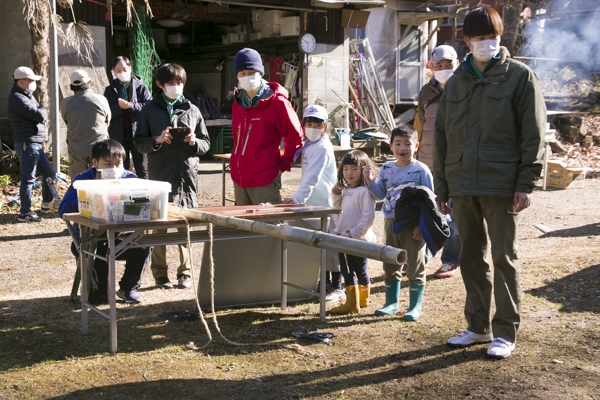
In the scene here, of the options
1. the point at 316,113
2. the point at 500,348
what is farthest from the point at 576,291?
the point at 316,113

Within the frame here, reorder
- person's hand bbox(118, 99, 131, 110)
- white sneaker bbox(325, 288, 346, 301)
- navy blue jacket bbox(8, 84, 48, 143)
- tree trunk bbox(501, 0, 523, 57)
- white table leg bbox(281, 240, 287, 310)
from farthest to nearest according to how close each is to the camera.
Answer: tree trunk bbox(501, 0, 523, 57)
navy blue jacket bbox(8, 84, 48, 143)
person's hand bbox(118, 99, 131, 110)
white sneaker bbox(325, 288, 346, 301)
white table leg bbox(281, 240, 287, 310)

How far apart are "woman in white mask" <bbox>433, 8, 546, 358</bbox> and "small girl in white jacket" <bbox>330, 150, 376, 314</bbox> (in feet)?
3.63

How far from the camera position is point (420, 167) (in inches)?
228

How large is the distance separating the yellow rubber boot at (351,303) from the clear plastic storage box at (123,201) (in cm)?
170

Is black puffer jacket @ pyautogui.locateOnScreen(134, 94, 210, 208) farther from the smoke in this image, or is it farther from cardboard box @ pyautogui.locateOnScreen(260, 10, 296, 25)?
the smoke

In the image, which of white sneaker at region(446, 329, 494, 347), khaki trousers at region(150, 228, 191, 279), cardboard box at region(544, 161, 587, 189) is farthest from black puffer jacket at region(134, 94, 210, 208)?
cardboard box at region(544, 161, 587, 189)

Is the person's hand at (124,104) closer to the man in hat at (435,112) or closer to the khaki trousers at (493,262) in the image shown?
the man in hat at (435,112)

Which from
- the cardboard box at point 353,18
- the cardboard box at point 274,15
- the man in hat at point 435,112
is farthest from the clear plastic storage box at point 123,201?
the cardboard box at point 353,18

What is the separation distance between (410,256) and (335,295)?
896 mm

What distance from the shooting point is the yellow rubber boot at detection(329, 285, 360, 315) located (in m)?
5.82

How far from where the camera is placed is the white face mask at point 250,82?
5984 millimetres

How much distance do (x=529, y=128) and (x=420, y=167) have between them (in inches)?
57.0

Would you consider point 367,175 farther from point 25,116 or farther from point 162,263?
point 25,116

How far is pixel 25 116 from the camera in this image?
9.84 m
